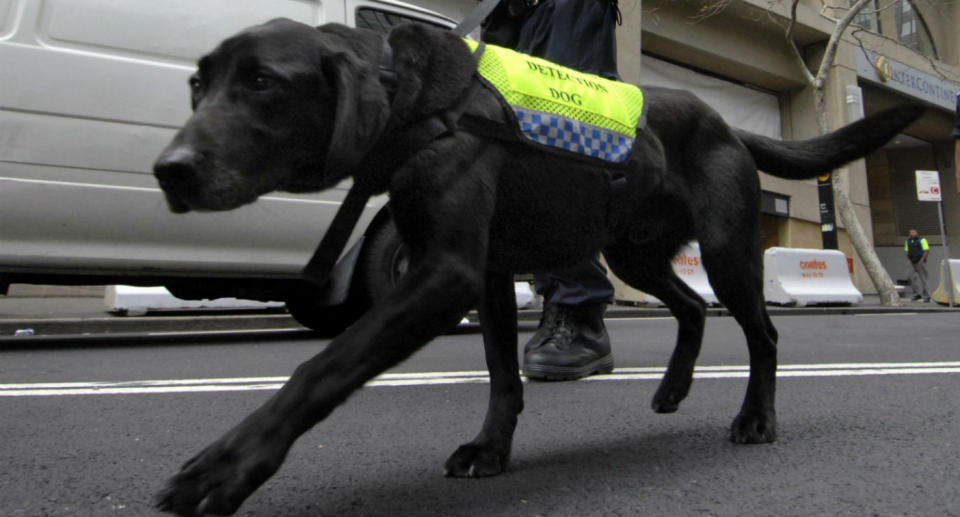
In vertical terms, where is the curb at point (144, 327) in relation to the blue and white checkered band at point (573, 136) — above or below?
below

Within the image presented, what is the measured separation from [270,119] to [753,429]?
141 centimetres

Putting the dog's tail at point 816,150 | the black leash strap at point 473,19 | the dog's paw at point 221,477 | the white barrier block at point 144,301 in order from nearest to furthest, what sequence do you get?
the dog's paw at point 221,477, the black leash strap at point 473,19, the dog's tail at point 816,150, the white barrier block at point 144,301

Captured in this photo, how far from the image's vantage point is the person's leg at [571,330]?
3027mm

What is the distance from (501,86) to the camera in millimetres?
1634

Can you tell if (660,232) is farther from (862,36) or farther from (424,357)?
(862,36)

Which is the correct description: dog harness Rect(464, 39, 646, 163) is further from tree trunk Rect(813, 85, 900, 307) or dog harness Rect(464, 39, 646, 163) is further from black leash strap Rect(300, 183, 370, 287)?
tree trunk Rect(813, 85, 900, 307)

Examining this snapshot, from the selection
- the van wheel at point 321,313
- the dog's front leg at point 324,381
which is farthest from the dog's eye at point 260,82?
the van wheel at point 321,313

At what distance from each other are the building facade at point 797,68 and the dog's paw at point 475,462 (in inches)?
448

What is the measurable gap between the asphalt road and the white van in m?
0.87

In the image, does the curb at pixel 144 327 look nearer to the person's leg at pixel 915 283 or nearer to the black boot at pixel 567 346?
the black boot at pixel 567 346

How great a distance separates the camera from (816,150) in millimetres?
2283

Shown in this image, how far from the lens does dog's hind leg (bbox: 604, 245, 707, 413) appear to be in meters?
2.23

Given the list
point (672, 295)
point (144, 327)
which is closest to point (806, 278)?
point (144, 327)

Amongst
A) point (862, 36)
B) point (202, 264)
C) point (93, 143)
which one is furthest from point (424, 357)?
point (862, 36)
